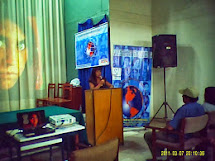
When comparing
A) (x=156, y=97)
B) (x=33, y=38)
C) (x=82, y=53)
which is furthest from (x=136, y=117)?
(x=33, y=38)

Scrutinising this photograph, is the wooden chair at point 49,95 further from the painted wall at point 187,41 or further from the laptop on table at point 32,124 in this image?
the laptop on table at point 32,124

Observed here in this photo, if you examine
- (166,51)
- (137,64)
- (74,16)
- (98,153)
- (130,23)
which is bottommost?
(98,153)

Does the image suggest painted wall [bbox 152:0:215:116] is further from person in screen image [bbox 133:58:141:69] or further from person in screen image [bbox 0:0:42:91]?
person in screen image [bbox 0:0:42:91]

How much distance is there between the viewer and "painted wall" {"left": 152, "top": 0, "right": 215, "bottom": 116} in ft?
13.4

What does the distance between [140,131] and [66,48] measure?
345cm

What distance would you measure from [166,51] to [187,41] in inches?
24.8

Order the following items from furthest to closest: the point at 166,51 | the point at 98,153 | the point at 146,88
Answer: the point at 146,88 < the point at 166,51 < the point at 98,153

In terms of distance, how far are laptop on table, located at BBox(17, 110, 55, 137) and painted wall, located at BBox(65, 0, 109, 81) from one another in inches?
132

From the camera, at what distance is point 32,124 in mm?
1938

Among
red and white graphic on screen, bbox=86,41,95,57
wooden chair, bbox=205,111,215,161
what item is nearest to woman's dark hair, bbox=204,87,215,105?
wooden chair, bbox=205,111,215,161

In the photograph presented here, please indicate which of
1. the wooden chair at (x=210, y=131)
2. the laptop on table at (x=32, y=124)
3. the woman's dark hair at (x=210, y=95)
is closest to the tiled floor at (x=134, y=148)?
the wooden chair at (x=210, y=131)

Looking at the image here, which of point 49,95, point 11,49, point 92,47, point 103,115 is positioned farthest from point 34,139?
point 11,49

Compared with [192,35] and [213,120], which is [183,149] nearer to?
[213,120]

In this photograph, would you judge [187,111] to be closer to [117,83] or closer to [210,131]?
[210,131]
